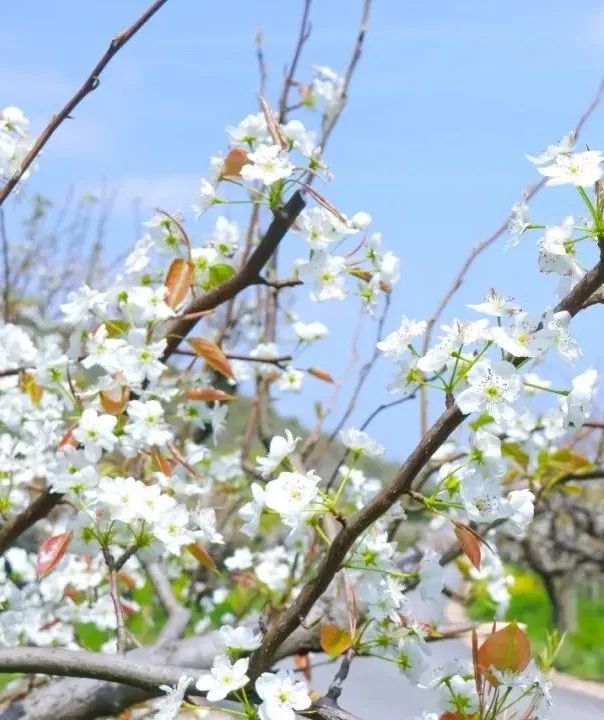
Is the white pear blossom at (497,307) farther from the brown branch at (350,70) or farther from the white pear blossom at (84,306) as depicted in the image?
the brown branch at (350,70)

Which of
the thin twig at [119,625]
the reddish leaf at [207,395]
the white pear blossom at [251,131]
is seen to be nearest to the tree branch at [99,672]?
the thin twig at [119,625]

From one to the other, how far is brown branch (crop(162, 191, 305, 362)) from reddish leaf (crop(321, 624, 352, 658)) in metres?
0.65

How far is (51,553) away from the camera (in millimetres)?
1841

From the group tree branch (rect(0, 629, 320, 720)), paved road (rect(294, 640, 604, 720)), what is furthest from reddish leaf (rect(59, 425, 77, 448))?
paved road (rect(294, 640, 604, 720))

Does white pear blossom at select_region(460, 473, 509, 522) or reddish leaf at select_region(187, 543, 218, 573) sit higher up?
white pear blossom at select_region(460, 473, 509, 522)

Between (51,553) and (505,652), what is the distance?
0.81 meters

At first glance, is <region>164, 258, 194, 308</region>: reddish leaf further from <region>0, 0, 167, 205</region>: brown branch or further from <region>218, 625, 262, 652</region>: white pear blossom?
<region>218, 625, 262, 652</region>: white pear blossom

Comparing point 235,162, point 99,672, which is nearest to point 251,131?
point 235,162

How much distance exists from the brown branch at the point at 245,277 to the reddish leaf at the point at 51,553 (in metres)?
0.40

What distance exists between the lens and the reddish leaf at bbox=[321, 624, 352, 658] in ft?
5.03

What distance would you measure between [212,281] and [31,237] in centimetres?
809

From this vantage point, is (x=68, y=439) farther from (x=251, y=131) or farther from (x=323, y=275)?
(x=251, y=131)

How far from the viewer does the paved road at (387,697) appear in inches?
239

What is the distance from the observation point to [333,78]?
337cm
